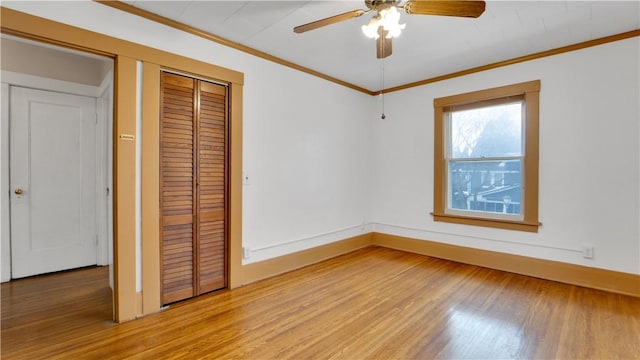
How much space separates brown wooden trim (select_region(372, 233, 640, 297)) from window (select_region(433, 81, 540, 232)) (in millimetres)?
373

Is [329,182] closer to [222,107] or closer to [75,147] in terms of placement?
[222,107]

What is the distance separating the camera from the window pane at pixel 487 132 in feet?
11.9

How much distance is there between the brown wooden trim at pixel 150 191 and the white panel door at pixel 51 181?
6.14ft

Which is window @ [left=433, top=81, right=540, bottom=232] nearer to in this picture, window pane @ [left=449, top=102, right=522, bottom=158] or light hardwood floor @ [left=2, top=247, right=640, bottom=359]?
window pane @ [left=449, top=102, right=522, bottom=158]

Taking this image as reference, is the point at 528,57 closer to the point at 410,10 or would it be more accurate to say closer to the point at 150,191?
the point at 410,10

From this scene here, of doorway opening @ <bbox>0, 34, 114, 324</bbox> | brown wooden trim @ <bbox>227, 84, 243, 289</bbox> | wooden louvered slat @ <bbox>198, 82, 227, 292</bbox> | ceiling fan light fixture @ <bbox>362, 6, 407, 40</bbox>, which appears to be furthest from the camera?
doorway opening @ <bbox>0, 34, 114, 324</bbox>

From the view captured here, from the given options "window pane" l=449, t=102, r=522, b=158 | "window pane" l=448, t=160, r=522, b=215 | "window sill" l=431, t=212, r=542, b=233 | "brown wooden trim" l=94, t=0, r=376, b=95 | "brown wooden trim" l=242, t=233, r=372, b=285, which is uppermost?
"brown wooden trim" l=94, t=0, r=376, b=95

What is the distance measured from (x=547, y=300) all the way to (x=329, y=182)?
107 inches

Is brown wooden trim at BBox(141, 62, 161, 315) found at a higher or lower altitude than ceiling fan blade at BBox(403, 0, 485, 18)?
lower

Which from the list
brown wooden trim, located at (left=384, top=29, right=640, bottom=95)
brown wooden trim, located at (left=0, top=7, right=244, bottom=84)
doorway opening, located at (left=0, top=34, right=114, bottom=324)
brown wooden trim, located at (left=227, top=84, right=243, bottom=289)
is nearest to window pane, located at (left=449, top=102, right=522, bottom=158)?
brown wooden trim, located at (left=384, top=29, right=640, bottom=95)

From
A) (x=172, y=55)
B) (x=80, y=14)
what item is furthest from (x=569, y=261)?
(x=80, y=14)

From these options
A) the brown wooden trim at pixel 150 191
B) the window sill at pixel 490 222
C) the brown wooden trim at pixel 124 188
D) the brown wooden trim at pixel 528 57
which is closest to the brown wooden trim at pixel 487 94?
the brown wooden trim at pixel 528 57

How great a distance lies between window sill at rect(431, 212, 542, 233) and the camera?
3.47 m

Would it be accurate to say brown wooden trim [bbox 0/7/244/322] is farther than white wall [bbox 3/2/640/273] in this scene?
No
